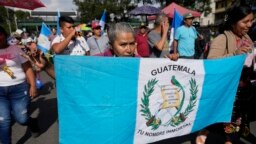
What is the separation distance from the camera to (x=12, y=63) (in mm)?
3586

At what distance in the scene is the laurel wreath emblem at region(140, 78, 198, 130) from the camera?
2.56 m

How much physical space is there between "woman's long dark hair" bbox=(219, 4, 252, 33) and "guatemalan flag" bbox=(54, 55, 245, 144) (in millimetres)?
337

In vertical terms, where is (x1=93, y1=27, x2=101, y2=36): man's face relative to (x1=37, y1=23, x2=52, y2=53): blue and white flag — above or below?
above

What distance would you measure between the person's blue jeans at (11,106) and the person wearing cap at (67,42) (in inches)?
25.9

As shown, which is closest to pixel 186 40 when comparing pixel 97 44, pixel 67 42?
pixel 97 44

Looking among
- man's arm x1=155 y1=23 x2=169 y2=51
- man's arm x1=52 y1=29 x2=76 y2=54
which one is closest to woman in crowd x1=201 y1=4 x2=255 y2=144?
man's arm x1=155 y1=23 x2=169 y2=51

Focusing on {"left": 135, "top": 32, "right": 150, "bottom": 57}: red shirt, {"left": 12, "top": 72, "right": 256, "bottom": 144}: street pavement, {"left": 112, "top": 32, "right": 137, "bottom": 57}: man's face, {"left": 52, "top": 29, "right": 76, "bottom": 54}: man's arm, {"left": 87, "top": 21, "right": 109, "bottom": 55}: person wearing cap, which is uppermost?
{"left": 112, "top": 32, "right": 137, "bottom": 57}: man's face

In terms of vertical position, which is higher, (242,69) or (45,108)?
(242,69)

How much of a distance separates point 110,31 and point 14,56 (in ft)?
5.44

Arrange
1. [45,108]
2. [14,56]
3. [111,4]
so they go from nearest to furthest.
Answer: [14,56] → [45,108] → [111,4]

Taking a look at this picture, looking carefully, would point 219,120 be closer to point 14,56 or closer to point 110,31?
point 110,31

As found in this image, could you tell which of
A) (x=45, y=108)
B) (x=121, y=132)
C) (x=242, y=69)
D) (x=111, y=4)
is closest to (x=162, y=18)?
(x=242, y=69)

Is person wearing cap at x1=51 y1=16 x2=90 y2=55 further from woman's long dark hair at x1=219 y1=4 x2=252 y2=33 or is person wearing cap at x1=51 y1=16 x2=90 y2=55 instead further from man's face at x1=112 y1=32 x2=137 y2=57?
woman's long dark hair at x1=219 y1=4 x2=252 y2=33

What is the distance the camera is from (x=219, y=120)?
125 inches
